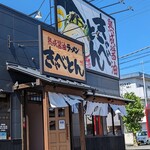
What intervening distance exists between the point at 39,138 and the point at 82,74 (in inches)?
139

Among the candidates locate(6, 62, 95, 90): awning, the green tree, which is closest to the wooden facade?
locate(6, 62, 95, 90): awning

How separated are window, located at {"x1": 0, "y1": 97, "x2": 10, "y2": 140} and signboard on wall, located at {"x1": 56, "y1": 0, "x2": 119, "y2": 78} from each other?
5485mm

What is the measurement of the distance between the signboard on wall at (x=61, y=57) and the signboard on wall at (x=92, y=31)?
3.17m

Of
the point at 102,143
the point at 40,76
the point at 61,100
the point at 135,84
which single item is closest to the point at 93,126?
the point at 102,143

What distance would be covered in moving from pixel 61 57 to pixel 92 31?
6.76 meters

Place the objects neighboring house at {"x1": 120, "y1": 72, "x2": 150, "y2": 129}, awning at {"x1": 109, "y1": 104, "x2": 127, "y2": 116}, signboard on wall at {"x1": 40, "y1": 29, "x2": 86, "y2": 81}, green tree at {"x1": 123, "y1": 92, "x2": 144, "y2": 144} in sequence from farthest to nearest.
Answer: neighboring house at {"x1": 120, "y1": 72, "x2": 150, "y2": 129}, green tree at {"x1": 123, "y1": 92, "x2": 144, "y2": 144}, awning at {"x1": 109, "y1": 104, "x2": 127, "y2": 116}, signboard on wall at {"x1": 40, "y1": 29, "x2": 86, "y2": 81}

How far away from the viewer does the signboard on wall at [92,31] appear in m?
16.8

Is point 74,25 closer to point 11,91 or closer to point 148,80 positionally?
point 11,91

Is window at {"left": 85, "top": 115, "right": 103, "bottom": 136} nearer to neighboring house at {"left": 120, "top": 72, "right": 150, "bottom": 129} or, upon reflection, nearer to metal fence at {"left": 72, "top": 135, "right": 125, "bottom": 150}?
metal fence at {"left": 72, "top": 135, "right": 125, "bottom": 150}

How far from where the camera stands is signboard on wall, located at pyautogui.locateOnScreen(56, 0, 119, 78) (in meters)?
16.8

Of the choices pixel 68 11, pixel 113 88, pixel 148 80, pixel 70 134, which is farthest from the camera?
pixel 148 80

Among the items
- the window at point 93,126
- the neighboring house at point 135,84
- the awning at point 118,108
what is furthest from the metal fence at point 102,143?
the neighboring house at point 135,84

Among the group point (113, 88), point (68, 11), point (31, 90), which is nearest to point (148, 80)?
point (113, 88)

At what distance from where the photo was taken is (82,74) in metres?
13.7
